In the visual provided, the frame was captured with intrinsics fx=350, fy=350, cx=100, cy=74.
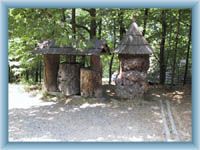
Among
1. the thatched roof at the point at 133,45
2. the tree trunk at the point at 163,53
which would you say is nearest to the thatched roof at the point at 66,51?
the thatched roof at the point at 133,45

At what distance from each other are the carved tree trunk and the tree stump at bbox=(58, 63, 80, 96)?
0.31 m

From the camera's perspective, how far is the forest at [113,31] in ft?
37.3

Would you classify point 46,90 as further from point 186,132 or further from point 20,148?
point 20,148

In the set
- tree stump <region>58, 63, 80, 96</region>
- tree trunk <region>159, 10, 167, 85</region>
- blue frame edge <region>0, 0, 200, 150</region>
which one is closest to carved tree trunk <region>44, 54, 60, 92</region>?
tree stump <region>58, 63, 80, 96</region>

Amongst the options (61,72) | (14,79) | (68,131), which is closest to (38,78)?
(14,79)

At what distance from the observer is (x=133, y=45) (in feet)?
39.0

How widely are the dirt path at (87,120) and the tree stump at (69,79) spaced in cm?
54

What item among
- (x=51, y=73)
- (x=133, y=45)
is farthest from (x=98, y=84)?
(x=51, y=73)

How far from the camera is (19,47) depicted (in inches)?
605

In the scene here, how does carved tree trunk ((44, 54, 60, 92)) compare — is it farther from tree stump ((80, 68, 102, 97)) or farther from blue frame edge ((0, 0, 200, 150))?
blue frame edge ((0, 0, 200, 150))

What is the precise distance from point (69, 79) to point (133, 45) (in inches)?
103

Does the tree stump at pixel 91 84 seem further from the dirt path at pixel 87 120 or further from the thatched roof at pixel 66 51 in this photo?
the thatched roof at pixel 66 51
